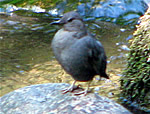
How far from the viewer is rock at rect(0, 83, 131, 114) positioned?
3527 mm

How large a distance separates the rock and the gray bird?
0.34m

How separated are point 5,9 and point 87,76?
781 centimetres

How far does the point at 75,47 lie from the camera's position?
131 inches

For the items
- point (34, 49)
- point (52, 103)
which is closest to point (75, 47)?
point (52, 103)

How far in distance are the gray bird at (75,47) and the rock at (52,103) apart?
0.34 m

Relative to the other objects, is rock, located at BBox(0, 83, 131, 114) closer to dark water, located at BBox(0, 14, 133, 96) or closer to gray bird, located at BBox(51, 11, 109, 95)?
gray bird, located at BBox(51, 11, 109, 95)

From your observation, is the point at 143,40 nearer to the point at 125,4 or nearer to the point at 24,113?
the point at 24,113

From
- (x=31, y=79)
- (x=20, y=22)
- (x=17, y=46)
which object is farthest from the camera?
(x=20, y=22)

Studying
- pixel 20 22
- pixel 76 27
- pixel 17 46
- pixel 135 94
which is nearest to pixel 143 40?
pixel 135 94

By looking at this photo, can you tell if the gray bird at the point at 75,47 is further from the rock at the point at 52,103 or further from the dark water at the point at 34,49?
the dark water at the point at 34,49

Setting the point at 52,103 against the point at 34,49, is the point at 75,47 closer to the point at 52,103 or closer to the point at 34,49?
the point at 52,103

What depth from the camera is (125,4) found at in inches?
408

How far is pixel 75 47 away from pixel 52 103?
824mm

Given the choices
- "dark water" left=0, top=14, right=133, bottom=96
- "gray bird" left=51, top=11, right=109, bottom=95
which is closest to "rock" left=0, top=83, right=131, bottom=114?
"gray bird" left=51, top=11, right=109, bottom=95
